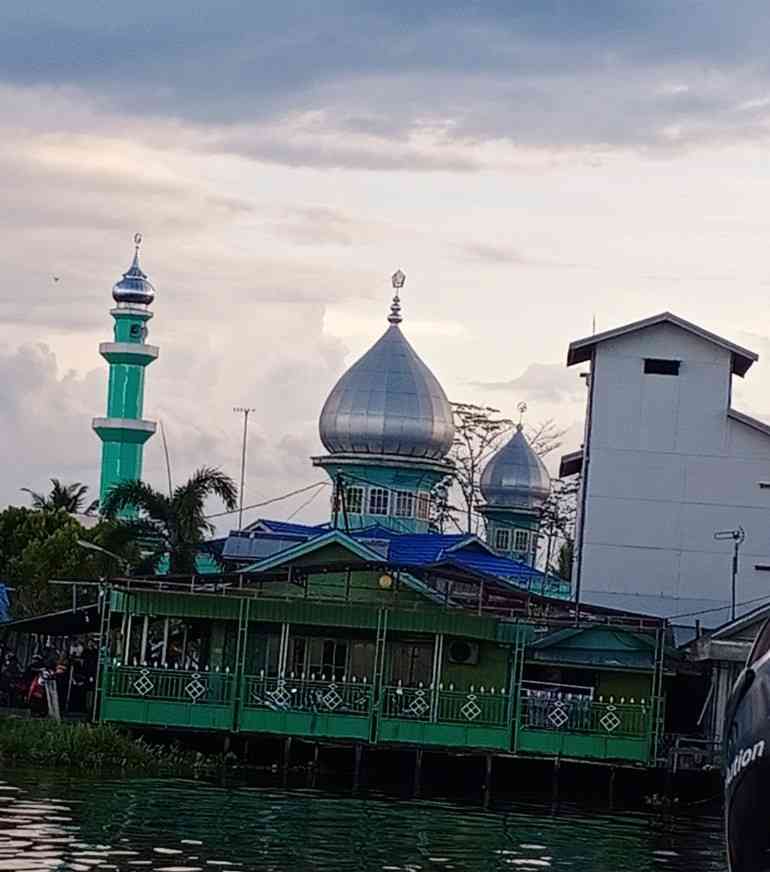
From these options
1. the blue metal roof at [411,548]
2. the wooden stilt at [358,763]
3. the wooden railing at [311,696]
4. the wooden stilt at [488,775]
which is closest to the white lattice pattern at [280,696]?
the wooden railing at [311,696]

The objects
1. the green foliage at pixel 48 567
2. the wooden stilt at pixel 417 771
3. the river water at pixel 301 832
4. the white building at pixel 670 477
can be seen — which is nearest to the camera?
the river water at pixel 301 832

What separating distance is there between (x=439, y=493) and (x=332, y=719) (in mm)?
39853

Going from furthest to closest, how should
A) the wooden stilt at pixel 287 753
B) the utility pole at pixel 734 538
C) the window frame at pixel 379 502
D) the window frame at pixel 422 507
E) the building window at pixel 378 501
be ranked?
the window frame at pixel 422 507
the building window at pixel 378 501
the window frame at pixel 379 502
the utility pole at pixel 734 538
the wooden stilt at pixel 287 753

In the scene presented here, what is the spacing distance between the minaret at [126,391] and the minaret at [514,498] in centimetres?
2031

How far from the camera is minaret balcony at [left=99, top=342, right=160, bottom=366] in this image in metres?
102

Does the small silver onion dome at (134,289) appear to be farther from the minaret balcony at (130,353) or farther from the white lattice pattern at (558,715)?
the white lattice pattern at (558,715)

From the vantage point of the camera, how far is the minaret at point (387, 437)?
73.1m

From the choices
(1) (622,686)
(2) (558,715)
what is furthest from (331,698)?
(1) (622,686)

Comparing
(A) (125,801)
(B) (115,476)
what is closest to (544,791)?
(A) (125,801)

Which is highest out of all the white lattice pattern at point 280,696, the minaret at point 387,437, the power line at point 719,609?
the minaret at point 387,437

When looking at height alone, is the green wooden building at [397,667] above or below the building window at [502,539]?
below

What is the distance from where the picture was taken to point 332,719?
41656mm

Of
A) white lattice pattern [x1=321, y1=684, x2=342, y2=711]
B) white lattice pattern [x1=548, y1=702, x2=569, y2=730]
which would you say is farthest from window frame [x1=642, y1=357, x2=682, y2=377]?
white lattice pattern [x1=321, y1=684, x2=342, y2=711]

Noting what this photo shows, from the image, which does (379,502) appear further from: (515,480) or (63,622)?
(63,622)
